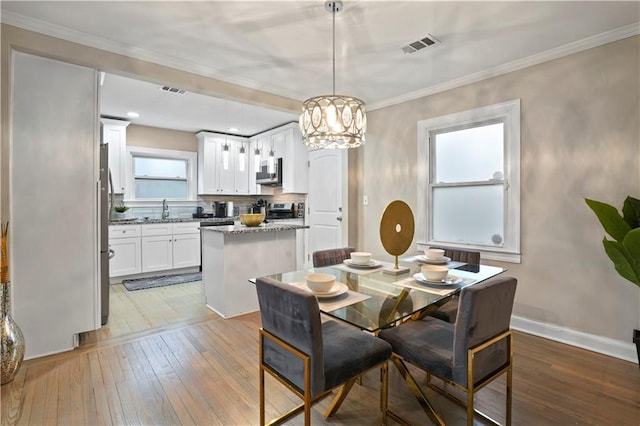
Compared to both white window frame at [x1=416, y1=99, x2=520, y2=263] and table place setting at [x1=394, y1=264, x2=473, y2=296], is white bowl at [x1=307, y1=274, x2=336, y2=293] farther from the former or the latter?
white window frame at [x1=416, y1=99, x2=520, y2=263]

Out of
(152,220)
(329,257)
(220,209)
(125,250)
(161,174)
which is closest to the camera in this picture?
(329,257)

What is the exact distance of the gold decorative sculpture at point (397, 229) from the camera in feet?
7.15

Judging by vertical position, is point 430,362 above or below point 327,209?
below

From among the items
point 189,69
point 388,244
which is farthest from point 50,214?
point 388,244

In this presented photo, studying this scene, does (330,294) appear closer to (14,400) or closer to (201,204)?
(14,400)

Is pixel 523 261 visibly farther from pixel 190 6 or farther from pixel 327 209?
pixel 190 6

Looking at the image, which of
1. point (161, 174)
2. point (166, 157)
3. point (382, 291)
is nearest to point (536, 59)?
point (382, 291)

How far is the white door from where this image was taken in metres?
4.82

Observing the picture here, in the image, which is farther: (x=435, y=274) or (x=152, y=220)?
(x=152, y=220)

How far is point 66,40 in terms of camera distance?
2451mm

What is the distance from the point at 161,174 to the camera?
19.3 feet

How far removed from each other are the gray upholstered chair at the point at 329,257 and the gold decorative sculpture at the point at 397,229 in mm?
488

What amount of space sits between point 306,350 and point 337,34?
229 cm

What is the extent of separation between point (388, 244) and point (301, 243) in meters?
3.49
